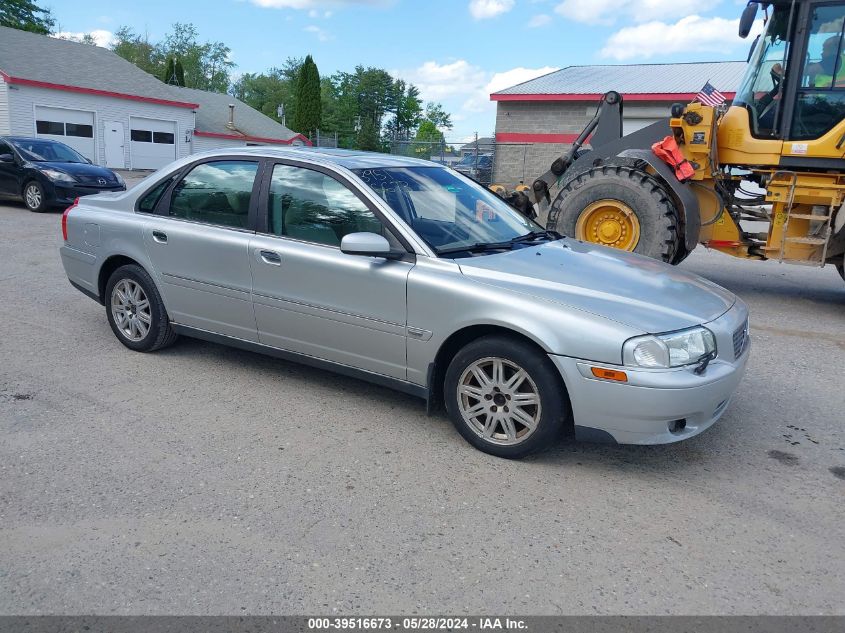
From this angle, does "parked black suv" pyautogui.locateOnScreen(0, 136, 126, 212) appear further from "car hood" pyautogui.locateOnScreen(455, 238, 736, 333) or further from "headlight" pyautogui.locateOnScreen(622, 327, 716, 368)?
"headlight" pyautogui.locateOnScreen(622, 327, 716, 368)

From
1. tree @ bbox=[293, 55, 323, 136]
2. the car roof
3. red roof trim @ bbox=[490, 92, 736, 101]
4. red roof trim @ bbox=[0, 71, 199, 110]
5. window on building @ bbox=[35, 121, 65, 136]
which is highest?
tree @ bbox=[293, 55, 323, 136]

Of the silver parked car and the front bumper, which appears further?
the silver parked car

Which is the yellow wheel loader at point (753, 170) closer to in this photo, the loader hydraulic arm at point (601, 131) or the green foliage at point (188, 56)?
the loader hydraulic arm at point (601, 131)

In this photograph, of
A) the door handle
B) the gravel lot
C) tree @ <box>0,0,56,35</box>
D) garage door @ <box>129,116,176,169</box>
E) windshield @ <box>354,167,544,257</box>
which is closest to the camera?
the gravel lot

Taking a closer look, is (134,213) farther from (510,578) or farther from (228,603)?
(510,578)

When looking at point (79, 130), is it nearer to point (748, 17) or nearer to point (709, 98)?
point (709, 98)

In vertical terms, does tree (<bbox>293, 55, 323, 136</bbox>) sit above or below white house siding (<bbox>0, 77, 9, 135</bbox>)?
above

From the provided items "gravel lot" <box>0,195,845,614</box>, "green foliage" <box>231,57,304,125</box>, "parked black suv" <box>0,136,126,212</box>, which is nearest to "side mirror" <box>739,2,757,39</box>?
"gravel lot" <box>0,195,845,614</box>

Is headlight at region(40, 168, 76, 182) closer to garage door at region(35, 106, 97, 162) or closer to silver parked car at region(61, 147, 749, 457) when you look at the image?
silver parked car at region(61, 147, 749, 457)

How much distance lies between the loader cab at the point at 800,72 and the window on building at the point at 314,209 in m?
5.96

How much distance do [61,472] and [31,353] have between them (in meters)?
2.19

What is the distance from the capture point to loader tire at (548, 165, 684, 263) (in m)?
8.02

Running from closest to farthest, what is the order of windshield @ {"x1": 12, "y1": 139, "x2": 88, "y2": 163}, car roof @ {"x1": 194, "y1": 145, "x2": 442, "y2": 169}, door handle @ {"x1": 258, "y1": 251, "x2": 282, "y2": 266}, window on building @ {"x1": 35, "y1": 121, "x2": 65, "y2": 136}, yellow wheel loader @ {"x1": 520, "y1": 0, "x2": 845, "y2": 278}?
door handle @ {"x1": 258, "y1": 251, "x2": 282, "y2": 266} → car roof @ {"x1": 194, "y1": 145, "x2": 442, "y2": 169} → yellow wheel loader @ {"x1": 520, "y1": 0, "x2": 845, "y2": 278} → windshield @ {"x1": 12, "y1": 139, "x2": 88, "y2": 163} → window on building @ {"x1": 35, "y1": 121, "x2": 65, "y2": 136}

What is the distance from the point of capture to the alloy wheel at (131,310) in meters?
5.25
